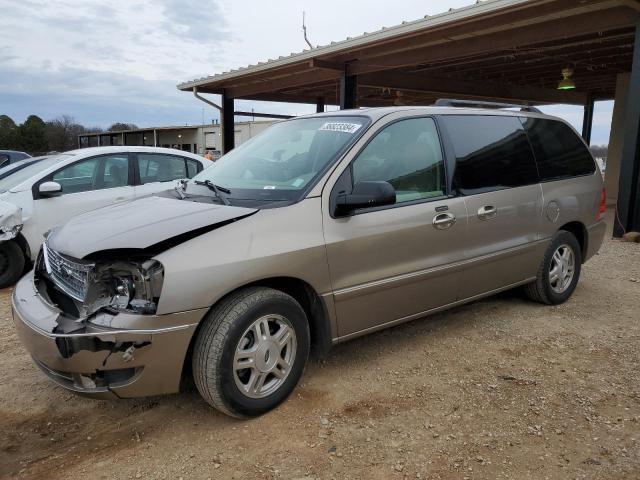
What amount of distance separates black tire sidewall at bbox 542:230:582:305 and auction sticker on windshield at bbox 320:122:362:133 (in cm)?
232

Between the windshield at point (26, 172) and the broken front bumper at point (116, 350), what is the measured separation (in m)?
4.43

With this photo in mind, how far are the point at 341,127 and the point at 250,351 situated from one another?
167 centimetres

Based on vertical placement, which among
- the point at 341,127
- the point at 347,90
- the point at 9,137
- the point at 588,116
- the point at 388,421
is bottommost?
the point at 388,421

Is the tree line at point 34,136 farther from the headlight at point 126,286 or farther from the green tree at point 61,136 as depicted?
the headlight at point 126,286

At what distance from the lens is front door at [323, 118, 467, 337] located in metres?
3.18

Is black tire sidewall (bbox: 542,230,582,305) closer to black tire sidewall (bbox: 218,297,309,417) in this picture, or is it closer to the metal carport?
black tire sidewall (bbox: 218,297,309,417)

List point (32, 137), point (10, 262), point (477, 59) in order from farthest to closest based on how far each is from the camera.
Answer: point (32, 137) → point (477, 59) → point (10, 262)

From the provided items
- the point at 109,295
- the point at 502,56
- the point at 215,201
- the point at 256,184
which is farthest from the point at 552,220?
the point at 502,56

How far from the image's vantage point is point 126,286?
2555 mm

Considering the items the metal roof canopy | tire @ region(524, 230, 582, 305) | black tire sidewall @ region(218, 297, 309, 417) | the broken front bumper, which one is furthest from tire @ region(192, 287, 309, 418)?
the metal roof canopy

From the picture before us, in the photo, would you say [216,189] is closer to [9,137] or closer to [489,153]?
[489,153]

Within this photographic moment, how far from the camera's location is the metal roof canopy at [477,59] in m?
8.03

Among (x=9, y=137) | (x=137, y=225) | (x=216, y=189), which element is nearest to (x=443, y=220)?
(x=216, y=189)

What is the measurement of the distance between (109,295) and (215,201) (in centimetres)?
89
